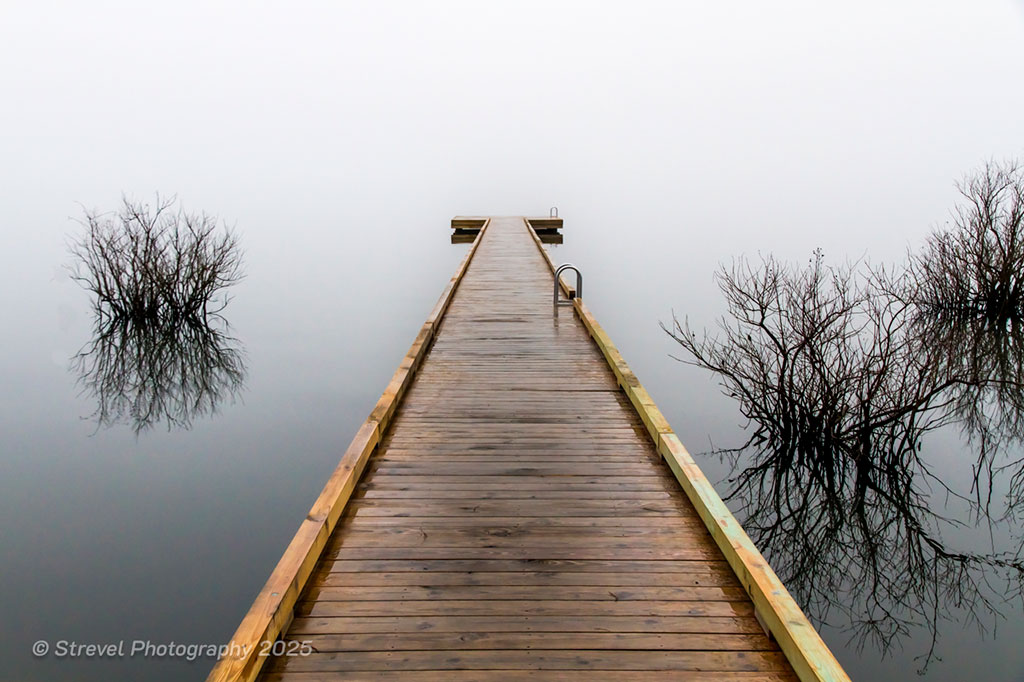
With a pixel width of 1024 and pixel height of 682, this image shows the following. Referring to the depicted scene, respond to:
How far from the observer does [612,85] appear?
134 m

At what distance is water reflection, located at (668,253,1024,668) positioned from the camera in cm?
688

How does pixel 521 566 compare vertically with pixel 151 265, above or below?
below

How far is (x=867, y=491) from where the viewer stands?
8.47 m

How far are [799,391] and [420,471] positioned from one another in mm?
5311

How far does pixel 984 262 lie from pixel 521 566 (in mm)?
13675

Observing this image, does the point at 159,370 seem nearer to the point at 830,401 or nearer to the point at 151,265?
the point at 151,265

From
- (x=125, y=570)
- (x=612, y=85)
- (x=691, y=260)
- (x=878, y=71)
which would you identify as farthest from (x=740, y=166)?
(x=125, y=570)

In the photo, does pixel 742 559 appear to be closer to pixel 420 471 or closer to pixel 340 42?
pixel 420 471

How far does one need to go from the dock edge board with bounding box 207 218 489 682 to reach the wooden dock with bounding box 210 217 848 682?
1cm

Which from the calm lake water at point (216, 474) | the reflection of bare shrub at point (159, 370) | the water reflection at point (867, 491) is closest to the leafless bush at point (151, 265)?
the reflection of bare shrub at point (159, 370)

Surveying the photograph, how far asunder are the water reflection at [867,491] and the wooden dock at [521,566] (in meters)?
2.79

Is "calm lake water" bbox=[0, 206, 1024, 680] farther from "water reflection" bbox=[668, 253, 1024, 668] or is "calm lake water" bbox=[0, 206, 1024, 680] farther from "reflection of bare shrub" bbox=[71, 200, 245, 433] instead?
"reflection of bare shrub" bbox=[71, 200, 245, 433]

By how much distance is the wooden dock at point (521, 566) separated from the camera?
10.2ft

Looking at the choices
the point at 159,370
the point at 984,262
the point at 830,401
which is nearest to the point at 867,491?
the point at 830,401
